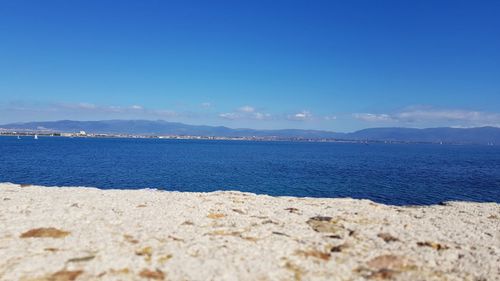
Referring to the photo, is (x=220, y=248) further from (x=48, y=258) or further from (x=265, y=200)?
(x=265, y=200)

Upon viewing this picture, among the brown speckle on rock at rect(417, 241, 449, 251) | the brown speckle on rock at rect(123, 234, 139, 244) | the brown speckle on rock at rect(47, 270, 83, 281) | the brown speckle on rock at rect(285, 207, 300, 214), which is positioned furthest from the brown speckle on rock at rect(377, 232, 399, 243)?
the brown speckle on rock at rect(47, 270, 83, 281)

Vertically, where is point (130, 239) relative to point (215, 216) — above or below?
above

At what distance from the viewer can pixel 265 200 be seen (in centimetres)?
2681

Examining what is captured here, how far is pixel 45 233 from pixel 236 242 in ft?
27.2

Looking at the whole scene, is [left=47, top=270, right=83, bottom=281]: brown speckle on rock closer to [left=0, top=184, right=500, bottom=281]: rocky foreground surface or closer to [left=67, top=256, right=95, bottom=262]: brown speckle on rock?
[left=0, top=184, right=500, bottom=281]: rocky foreground surface

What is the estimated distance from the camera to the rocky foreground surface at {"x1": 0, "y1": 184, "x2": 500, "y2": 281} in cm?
1205

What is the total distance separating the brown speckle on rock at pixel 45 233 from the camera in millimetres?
15141

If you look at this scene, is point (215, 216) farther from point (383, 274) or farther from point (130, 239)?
point (383, 274)

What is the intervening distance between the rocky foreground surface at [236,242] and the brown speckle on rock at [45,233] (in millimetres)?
41

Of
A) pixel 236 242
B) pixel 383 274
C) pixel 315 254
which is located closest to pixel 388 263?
pixel 383 274

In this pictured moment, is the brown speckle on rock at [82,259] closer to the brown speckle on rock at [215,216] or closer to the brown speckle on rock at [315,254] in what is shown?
the brown speckle on rock at [315,254]

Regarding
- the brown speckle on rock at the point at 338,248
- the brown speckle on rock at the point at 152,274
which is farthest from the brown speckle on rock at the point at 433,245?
the brown speckle on rock at the point at 152,274

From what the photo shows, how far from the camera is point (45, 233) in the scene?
1546cm

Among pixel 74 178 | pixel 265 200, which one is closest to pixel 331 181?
pixel 265 200
